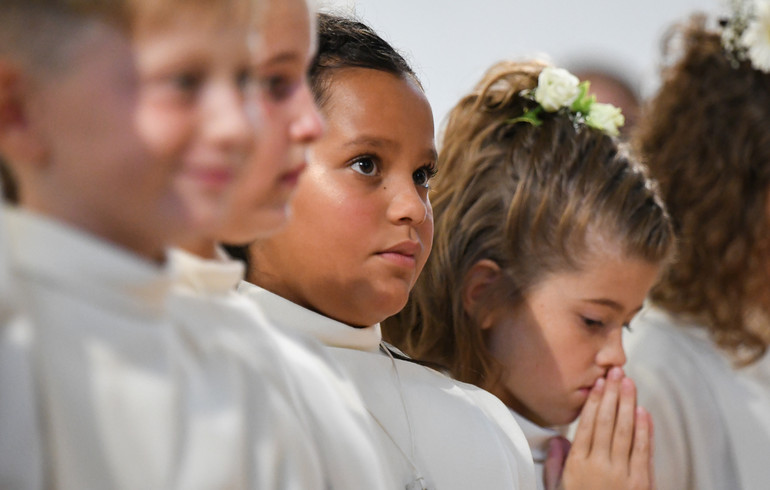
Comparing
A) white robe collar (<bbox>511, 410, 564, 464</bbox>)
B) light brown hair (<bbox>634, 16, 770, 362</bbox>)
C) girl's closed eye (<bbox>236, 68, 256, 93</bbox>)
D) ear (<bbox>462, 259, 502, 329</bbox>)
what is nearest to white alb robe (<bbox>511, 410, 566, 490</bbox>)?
white robe collar (<bbox>511, 410, 564, 464</bbox>)

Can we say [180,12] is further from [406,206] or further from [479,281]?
[479,281]

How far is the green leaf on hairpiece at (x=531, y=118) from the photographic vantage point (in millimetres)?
1844

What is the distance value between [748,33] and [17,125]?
2.01 metres

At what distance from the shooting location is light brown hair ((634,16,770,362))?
92.4 inches

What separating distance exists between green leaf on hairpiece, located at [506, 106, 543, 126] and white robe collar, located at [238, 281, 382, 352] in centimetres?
70

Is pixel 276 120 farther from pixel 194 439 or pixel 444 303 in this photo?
pixel 444 303

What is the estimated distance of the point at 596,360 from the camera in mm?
1712

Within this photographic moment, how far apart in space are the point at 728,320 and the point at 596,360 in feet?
2.48

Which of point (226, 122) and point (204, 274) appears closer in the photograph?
point (226, 122)

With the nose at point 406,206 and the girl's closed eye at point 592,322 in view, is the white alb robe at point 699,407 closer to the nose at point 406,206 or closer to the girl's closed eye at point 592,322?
the girl's closed eye at point 592,322

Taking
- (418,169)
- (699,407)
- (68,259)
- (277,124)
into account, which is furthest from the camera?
(699,407)

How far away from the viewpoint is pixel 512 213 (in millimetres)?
1818

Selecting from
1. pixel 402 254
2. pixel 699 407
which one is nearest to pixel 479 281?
pixel 402 254

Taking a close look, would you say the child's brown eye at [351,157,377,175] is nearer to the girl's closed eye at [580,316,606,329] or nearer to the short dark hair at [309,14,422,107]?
the short dark hair at [309,14,422,107]
